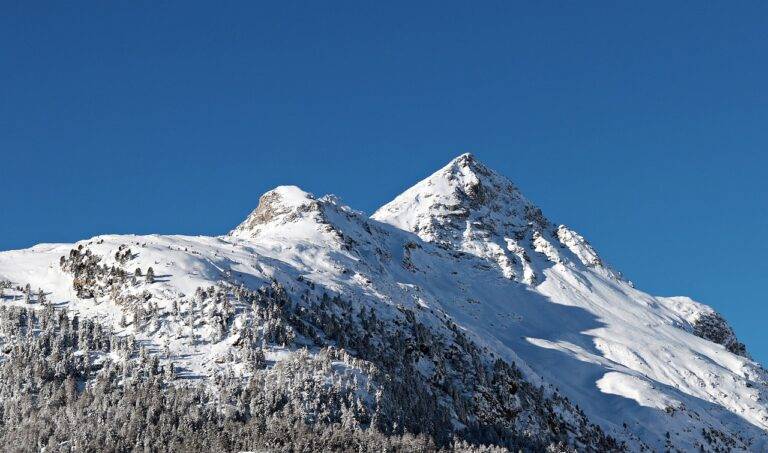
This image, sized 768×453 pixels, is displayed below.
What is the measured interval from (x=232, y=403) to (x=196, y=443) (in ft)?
32.0

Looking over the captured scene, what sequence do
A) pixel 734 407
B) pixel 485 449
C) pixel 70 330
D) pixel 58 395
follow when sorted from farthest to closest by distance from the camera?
pixel 734 407 → pixel 70 330 → pixel 485 449 → pixel 58 395

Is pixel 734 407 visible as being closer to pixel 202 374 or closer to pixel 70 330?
pixel 202 374

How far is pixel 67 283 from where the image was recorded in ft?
467

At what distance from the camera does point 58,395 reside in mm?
105938

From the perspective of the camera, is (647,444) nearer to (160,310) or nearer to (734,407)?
(734,407)

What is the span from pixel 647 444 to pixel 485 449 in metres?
56.8

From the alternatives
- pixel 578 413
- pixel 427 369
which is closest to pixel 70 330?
pixel 427 369

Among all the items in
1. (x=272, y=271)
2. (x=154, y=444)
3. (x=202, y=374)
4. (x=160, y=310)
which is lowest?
(x=154, y=444)

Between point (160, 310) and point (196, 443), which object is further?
point (160, 310)

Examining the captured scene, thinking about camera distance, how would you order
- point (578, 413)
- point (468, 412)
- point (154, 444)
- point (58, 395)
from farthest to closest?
1. point (578, 413)
2. point (468, 412)
3. point (58, 395)
4. point (154, 444)

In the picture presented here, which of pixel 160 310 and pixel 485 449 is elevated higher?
pixel 160 310

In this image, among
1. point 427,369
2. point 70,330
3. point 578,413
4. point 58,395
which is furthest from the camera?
point 578,413

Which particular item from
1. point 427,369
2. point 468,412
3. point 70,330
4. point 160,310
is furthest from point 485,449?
point 70,330

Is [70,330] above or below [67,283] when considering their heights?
below
